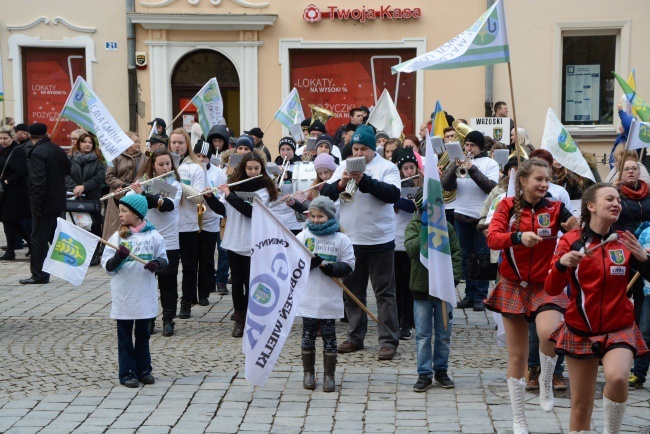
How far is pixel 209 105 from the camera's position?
14258mm

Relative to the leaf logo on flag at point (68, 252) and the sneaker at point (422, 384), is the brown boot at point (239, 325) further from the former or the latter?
the sneaker at point (422, 384)

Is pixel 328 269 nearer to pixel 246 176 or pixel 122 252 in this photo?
pixel 122 252

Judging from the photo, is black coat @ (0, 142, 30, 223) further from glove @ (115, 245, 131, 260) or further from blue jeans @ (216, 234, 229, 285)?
glove @ (115, 245, 131, 260)

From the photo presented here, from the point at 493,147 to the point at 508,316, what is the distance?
22.9 feet

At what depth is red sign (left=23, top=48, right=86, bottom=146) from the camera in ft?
66.4

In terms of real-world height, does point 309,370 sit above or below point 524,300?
below

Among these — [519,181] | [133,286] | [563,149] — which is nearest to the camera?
[519,181]

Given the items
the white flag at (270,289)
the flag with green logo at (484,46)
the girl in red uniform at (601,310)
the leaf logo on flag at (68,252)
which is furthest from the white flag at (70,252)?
the girl in red uniform at (601,310)

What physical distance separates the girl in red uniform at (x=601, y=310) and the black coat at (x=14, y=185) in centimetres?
1011

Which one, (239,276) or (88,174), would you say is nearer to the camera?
(239,276)

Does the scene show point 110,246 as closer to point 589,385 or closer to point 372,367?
point 372,367

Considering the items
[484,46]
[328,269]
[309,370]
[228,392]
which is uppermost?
[484,46]

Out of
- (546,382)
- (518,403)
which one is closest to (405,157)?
(546,382)

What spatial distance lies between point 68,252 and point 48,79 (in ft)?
43.1
